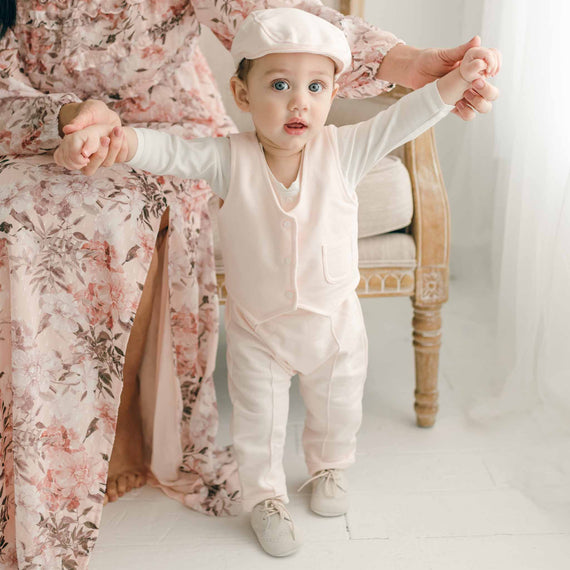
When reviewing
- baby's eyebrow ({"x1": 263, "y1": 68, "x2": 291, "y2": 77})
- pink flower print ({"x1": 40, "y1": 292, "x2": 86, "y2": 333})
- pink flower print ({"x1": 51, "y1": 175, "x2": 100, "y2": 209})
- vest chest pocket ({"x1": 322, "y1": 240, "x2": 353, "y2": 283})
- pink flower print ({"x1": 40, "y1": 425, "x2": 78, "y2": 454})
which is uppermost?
baby's eyebrow ({"x1": 263, "y1": 68, "x2": 291, "y2": 77})

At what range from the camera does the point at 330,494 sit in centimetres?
132

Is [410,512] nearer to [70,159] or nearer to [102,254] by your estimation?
[102,254]

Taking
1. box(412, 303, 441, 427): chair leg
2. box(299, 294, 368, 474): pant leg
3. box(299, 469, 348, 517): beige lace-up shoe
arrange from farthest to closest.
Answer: box(412, 303, 441, 427): chair leg → box(299, 469, 348, 517): beige lace-up shoe → box(299, 294, 368, 474): pant leg

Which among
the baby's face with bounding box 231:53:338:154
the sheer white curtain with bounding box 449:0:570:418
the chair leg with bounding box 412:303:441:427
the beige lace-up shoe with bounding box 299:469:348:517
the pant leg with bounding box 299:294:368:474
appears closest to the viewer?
the baby's face with bounding box 231:53:338:154

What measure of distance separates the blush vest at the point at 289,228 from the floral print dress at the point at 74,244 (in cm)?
14

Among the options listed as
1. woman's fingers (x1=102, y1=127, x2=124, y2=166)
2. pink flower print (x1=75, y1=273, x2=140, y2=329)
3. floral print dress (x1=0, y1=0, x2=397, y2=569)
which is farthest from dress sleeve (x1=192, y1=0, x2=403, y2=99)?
pink flower print (x1=75, y1=273, x2=140, y2=329)

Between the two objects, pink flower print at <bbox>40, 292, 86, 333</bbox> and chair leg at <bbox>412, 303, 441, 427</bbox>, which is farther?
chair leg at <bbox>412, 303, 441, 427</bbox>

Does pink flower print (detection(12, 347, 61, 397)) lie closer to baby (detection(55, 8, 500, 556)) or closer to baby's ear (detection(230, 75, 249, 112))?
baby (detection(55, 8, 500, 556))

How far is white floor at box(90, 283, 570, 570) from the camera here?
4.01 ft

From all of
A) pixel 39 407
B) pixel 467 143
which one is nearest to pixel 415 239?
pixel 467 143

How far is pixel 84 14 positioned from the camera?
1.18m

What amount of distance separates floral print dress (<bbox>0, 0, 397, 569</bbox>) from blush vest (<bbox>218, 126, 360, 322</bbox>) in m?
0.14

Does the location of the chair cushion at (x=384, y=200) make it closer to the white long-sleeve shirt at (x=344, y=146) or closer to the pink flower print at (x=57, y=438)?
the white long-sleeve shirt at (x=344, y=146)

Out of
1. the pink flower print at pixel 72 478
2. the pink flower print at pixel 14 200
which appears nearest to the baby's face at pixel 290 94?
the pink flower print at pixel 14 200
